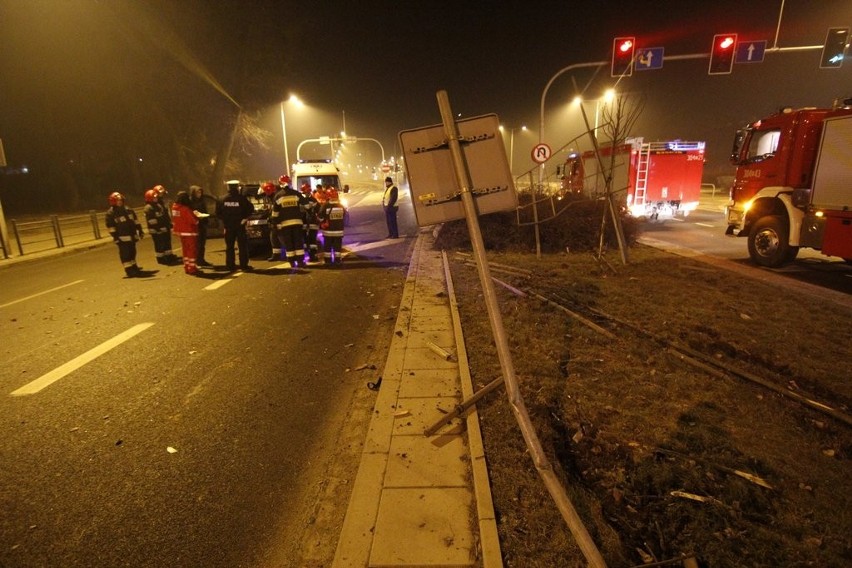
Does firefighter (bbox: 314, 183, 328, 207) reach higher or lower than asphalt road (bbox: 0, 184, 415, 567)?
higher

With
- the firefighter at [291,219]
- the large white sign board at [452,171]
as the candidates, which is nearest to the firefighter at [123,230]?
the firefighter at [291,219]

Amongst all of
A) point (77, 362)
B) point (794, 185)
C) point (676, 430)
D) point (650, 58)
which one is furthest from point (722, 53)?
point (77, 362)

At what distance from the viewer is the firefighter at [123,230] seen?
1028 centimetres

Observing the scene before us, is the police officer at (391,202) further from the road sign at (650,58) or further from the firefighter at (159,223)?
the road sign at (650,58)

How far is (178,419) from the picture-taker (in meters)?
4.38

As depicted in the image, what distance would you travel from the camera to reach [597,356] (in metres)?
5.40

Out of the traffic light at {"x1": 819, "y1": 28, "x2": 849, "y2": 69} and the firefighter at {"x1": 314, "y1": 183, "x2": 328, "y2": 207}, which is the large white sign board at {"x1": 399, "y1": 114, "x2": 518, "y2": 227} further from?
the traffic light at {"x1": 819, "y1": 28, "x2": 849, "y2": 69}

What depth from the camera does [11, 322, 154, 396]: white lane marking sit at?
5012 millimetres

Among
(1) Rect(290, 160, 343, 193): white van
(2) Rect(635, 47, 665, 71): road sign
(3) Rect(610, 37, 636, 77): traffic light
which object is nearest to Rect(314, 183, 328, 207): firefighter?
(1) Rect(290, 160, 343, 193): white van

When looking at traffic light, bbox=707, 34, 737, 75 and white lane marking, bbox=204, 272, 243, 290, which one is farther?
traffic light, bbox=707, 34, 737, 75

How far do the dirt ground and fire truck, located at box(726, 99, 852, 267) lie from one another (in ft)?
8.69

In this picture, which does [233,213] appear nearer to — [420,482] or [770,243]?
[420,482]

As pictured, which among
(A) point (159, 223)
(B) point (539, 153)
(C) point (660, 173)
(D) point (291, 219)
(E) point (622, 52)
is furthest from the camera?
(C) point (660, 173)

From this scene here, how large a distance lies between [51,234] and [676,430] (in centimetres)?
2350
